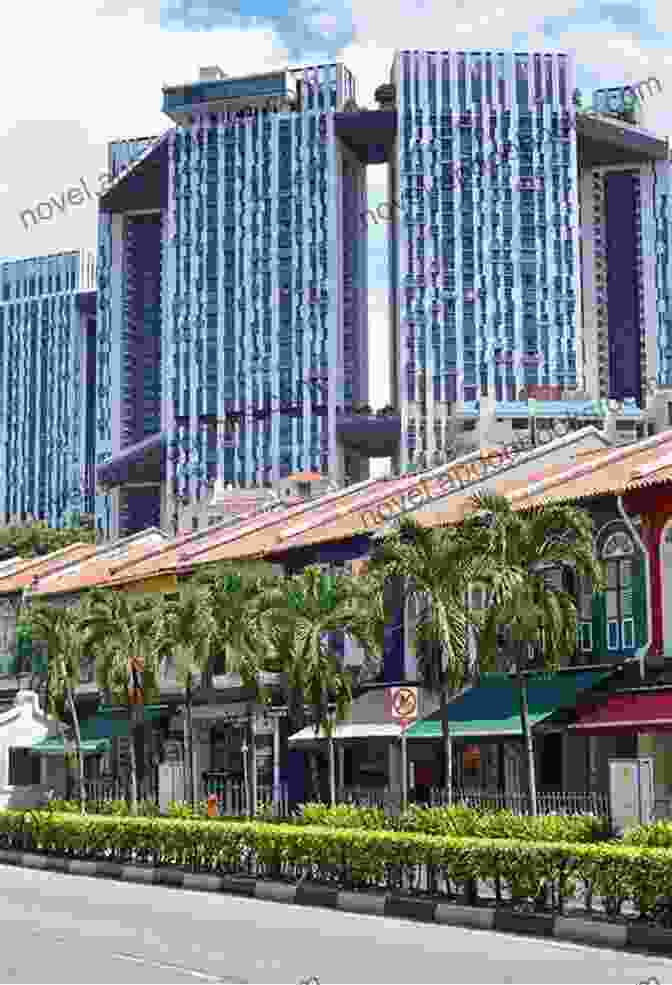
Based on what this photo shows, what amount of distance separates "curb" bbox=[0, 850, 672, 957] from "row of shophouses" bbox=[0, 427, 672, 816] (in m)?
7.30

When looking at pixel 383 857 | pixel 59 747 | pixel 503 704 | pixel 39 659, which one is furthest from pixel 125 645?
pixel 383 857

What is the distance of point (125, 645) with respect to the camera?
41.1 meters

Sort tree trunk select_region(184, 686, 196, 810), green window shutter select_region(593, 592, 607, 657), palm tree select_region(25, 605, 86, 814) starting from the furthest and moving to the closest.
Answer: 1. palm tree select_region(25, 605, 86, 814)
2. tree trunk select_region(184, 686, 196, 810)
3. green window shutter select_region(593, 592, 607, 657)

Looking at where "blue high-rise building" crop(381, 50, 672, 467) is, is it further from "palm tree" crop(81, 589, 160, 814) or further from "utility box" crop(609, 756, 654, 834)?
"utility box" crop(609, 756, 654, 834)

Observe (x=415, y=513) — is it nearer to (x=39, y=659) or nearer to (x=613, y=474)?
(x=613, y=474)

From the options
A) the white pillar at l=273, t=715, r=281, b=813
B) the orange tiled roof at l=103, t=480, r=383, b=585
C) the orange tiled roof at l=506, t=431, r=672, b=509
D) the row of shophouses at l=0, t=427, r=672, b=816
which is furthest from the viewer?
the orange tiled roof at l=103, t=480, r=383, b=585

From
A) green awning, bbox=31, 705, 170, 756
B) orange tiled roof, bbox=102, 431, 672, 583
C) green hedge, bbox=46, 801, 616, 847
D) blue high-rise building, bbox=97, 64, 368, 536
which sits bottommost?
green awning, bbox=31, 705, 170, 756

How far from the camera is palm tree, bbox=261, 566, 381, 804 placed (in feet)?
115

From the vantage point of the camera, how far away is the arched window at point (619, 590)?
34.2 metres

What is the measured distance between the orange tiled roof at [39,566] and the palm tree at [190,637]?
1836 centimetres

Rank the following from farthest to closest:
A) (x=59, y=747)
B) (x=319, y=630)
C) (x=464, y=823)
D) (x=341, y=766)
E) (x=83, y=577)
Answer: (x=83, y=577) → (x=59, y=747) → (x=341, y=766) → (x=319, y=630) → (x=464, y=823)

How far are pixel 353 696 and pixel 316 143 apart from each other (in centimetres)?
13434

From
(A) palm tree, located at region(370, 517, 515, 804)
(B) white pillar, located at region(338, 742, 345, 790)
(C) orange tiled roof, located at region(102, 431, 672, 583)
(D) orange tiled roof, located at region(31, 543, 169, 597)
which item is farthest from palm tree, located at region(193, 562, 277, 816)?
(D) orange tiled roof, located at region(31, 543, 169, 597)

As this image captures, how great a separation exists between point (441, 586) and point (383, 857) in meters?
8.34
